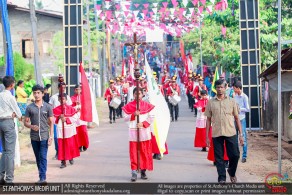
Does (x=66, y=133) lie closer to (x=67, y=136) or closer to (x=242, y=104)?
(x=67, y=136)

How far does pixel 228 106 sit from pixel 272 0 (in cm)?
1921

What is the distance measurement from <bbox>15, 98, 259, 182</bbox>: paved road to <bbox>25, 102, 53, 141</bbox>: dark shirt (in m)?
1.26

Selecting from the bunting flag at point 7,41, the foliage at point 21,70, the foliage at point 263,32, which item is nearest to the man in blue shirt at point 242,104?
the bunting flag at point 7,41

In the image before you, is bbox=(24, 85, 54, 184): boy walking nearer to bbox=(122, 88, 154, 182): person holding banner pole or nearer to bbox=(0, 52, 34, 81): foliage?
bbox=(122, 88, 154, 182): person holding banner pole

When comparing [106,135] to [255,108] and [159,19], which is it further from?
[159,19]

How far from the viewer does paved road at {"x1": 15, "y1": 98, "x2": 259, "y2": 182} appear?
1360cm

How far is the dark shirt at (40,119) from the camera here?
12.6m

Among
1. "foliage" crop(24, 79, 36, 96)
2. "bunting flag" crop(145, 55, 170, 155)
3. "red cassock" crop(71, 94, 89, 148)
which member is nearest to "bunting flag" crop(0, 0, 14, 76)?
"bunting flag" crop(145, 55, 170, 155)

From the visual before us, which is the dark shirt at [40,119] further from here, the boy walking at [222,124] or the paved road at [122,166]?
the boy walking at [222,124]

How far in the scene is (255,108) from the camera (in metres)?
24.1

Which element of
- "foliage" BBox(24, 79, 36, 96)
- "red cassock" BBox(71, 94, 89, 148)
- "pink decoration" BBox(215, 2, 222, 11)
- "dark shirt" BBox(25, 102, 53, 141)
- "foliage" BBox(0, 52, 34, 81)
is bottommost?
"red cassock" BBox(71, 94, 89, 148)

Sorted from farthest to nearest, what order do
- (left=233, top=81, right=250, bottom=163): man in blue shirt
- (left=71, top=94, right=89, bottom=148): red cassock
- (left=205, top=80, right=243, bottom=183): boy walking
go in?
(left=71, top=94, right=89, bottom=148): red cassock, (left=233, top=81, right=250, bottom=163): man in blue shirt, (left=205, top=80, right=243, bottom=183): boy walking

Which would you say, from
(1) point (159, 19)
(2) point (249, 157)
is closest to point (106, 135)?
(2) point (249, 157)

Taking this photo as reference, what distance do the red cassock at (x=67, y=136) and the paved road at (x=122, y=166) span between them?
0.30 m
